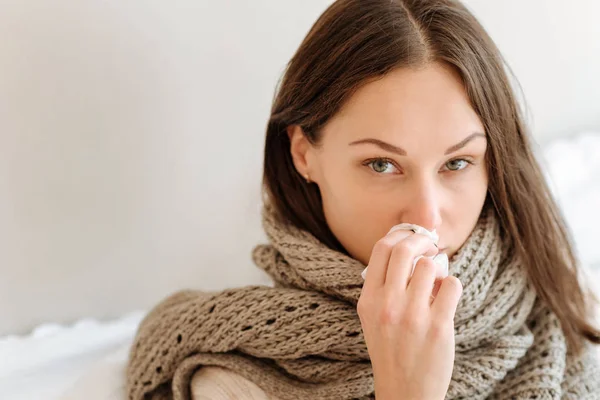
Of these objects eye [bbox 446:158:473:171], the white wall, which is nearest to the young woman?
eye [bbox 446:158:473:171]

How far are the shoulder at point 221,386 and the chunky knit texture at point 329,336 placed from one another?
0.04ft

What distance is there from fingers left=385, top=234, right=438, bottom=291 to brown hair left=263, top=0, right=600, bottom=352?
0.73 feet

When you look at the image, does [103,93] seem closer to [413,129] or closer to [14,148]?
[14,148]

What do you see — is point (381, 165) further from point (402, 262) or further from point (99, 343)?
point (99, 343)

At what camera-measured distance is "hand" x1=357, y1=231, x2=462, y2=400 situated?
0.67 metres

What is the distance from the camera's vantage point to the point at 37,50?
1.04m

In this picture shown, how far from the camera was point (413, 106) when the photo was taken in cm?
79

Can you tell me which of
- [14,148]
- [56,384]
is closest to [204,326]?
[56,384]

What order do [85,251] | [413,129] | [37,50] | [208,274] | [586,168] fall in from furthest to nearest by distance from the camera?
1. [586,168]
2. [208,274]
3. [85,251]
4. [37,50]
5. [413,129]

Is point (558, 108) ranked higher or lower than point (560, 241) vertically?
higher

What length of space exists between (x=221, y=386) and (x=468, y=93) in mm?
538

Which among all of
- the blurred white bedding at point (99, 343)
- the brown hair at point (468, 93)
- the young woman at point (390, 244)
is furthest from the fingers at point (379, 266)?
the blurred white bedding at point (99, 343)

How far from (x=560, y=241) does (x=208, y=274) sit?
0.69 metres

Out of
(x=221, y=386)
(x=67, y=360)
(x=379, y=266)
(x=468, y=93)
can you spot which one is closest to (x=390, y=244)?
(x=379, y=266)
